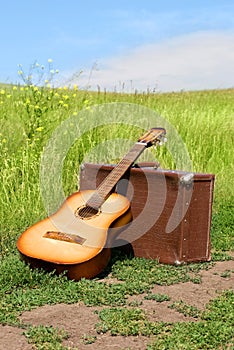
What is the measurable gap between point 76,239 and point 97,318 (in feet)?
3.27

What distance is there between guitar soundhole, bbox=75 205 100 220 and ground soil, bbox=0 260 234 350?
0.87m

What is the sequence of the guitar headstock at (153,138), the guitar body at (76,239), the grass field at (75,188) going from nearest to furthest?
the grass field at (75,188) → the guitar body at (76,239) → the guitar headstock at (153,138)

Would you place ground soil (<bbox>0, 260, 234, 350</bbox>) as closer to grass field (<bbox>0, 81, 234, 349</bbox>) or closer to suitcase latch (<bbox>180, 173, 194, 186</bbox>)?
grass field (<bbox>0, 81, 234, 349</bbox>)

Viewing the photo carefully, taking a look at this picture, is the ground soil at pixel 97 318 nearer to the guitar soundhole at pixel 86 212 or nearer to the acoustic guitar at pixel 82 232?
the acoustic guitar at pixel 82 232

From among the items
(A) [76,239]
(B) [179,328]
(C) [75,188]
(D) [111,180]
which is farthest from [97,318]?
(C) [75,188]

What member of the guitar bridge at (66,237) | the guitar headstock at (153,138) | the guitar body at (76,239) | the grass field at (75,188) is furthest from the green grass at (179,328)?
the guitar headstock at (153,138)

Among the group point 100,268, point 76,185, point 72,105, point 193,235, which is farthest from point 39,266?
point 72,105

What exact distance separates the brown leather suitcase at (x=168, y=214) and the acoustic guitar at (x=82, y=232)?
18 centimetres

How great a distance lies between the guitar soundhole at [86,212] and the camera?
17.2 feet

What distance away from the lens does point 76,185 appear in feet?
24.6

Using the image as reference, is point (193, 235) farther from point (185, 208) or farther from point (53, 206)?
point (53, 206)

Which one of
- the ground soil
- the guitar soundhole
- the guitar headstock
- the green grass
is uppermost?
the guitar headstock

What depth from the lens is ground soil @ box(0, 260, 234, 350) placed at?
372 centimetres

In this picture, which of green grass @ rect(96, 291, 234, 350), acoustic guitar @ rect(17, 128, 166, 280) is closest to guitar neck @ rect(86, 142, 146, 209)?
acoustic guitar @ rect(17, 128, 166, 280)
